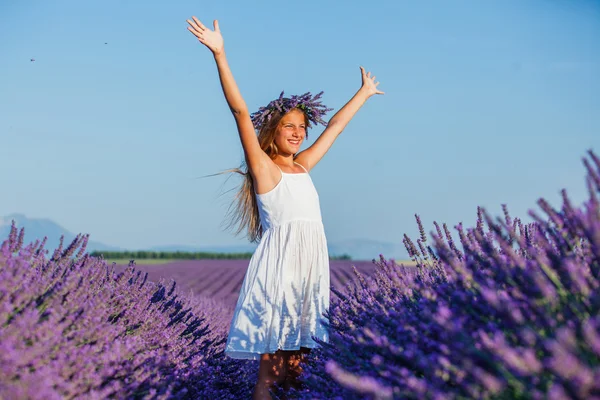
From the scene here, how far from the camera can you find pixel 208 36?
3.38m

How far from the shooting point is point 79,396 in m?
2.16

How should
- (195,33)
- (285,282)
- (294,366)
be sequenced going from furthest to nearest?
(294,366) → (285,282) → (195,33)

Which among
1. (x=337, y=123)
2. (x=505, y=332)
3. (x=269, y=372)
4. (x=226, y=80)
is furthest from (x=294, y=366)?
(x=505, y=332)

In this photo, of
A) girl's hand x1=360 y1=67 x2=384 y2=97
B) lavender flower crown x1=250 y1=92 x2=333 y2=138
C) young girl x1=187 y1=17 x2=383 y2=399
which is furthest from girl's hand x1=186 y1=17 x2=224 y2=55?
girl's hand x1=360 y1=67 x2=384 y2=97

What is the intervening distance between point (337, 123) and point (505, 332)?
303 centimetres

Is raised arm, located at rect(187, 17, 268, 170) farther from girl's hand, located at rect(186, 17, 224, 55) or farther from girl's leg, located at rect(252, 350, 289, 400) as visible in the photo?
girl's leg, located at rect(252, 350, 289, 400)

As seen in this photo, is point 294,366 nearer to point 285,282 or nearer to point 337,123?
point 285,282

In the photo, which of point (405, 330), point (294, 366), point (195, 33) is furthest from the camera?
point (294, 366)

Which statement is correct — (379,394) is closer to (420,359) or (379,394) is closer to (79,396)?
(420,359)

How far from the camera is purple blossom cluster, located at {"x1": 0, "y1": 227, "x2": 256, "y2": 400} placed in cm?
205

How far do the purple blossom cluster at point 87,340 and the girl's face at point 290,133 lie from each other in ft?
3.76

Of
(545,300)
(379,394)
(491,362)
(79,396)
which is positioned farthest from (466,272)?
(79,396)

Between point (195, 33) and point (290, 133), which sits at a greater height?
point (195, 33)

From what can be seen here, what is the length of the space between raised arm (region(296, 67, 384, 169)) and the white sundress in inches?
20.5
